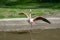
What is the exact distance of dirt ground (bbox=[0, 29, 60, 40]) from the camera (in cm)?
469

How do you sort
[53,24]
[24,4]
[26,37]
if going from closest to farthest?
[26,37] < [53,24] < [24,4]


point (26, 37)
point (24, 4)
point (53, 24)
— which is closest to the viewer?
point (26, 37)

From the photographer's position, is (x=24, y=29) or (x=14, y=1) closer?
(x=24, y=29)

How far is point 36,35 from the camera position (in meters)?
4.81

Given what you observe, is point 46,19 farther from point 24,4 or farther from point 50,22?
Answer: point 24,4

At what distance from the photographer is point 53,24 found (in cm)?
508

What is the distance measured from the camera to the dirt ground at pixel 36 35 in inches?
185

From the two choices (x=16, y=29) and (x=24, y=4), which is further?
(x=24, y=4)

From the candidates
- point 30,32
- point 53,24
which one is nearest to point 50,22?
point 53,24

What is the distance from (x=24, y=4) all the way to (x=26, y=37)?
2655 mm

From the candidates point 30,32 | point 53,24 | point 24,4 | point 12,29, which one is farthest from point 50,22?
point 24,4

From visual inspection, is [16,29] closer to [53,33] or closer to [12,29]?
[12,29]

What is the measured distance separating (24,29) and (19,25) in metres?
0.14

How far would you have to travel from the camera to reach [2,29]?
4.93 metres
